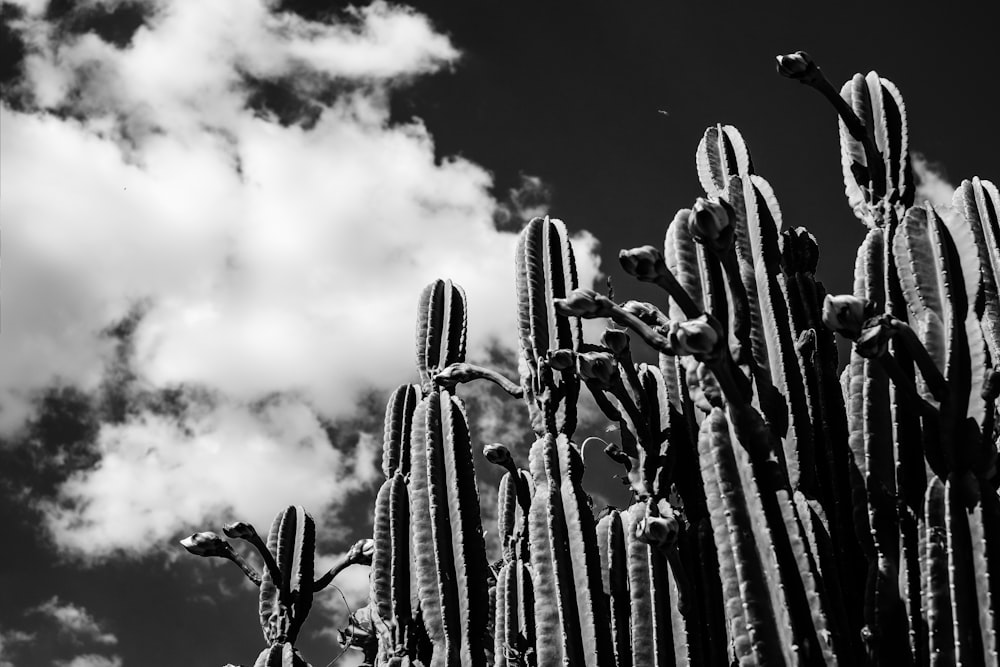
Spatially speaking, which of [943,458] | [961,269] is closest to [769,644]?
[943,458]

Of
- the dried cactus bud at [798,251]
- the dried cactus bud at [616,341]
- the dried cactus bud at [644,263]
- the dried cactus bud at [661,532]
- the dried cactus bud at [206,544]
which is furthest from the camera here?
the dried cactus bud at [206,544]

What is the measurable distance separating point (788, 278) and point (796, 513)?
1.01 meters

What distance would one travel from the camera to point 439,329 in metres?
4.78

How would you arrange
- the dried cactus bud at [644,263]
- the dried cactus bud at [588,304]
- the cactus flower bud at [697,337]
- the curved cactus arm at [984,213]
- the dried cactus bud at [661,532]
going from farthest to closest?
1. the curved cactus arm at [984,213]
2. the dried cactus bud at [588,304]
3. the dried cactus bud at [644,263]
4. the dried cactus bud at [661,532]
5. the cactus flower bud at [697,337]

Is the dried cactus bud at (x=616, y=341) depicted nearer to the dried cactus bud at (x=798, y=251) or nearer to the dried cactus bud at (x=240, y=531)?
the dried cactus bud at (x=798, y=251)

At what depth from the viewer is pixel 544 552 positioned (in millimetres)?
3480

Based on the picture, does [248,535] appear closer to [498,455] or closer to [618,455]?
[498,455]

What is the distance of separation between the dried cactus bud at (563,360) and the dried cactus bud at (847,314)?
1187 millimetres

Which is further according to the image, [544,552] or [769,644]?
[544,552]

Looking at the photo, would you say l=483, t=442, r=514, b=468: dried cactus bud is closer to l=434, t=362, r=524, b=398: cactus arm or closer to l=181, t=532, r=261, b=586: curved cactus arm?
l=434, t=362, r=524, b=398: cactus arm

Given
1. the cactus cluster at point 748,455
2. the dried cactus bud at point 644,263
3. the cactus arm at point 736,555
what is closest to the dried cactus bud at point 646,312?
the cactus cluster at point 748,455

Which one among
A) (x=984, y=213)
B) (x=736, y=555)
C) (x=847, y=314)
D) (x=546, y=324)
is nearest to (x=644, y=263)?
(x=847, y=314)

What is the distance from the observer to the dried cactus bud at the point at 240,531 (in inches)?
192

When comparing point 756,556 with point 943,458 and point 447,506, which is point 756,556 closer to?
point 943,458
